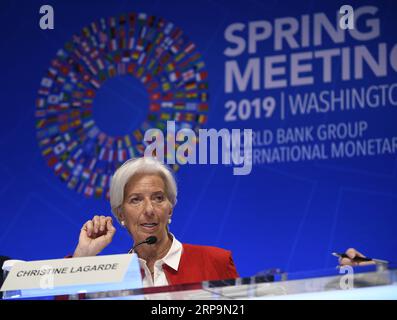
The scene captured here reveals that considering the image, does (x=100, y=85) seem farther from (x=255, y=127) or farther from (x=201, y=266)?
(x=201, y=266)

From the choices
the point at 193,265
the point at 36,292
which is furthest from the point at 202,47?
the point at 36,292

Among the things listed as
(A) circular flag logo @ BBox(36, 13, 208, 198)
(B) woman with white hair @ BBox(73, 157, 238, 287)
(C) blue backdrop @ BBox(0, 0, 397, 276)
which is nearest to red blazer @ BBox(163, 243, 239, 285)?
(B) woman with white hair @ BBox(73, 157, 238, 287)

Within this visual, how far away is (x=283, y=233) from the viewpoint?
4238 millimetres

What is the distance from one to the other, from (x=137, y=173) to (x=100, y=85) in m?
0.75

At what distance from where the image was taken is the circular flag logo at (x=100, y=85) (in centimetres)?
441

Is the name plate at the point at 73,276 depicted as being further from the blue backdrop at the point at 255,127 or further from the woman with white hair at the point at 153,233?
the blue backdrop at the point at 255,127

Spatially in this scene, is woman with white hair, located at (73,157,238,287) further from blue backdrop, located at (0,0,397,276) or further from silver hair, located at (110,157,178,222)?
blue backdrop, located at (0,0,397,276)

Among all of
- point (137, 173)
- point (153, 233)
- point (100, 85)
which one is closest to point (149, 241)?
point (153, 233)

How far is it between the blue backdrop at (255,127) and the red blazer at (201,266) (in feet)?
0.52

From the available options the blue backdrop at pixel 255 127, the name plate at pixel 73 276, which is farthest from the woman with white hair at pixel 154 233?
the name plate at pixel 73 276

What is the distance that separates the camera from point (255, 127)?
14.0 feet

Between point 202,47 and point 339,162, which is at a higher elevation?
point 202,47
